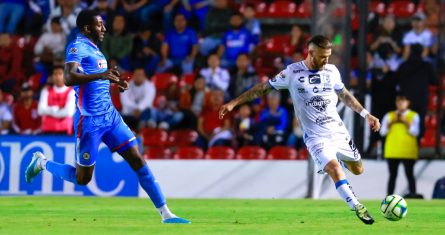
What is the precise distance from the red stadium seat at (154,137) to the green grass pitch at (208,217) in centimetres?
402

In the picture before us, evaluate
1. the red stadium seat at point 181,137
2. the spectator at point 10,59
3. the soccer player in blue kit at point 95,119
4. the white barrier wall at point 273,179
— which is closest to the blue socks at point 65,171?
the soccer player in blue kit at point 95,119

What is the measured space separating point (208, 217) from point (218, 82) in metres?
9.08

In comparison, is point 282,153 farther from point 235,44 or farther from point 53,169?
point 53,169

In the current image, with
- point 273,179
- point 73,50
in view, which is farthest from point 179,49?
point 73,50

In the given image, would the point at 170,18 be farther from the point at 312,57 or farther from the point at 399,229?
the point at 399,229

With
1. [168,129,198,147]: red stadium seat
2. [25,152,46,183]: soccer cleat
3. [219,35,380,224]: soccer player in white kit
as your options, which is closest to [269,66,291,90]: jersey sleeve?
[219,35,380,224]: soccer player in white kit

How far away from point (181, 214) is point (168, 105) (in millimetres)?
8476

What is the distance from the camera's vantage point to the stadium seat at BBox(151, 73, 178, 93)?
23.8 metres

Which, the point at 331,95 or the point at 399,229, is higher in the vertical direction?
the point at 331,95

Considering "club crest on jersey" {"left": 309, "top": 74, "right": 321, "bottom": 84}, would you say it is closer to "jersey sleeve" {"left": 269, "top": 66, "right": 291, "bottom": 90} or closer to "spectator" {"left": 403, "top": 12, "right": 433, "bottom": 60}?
"jersey sleeve" {"left": 269, "top": 66, "right": 291, "bottom": 90}

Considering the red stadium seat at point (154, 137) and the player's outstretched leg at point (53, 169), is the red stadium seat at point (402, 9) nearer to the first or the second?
the red stadium seat at point (154, 137)

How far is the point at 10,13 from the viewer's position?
2633 cm

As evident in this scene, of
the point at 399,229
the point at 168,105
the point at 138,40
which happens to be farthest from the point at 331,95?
the point at 138,40

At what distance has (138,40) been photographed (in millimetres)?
24641
